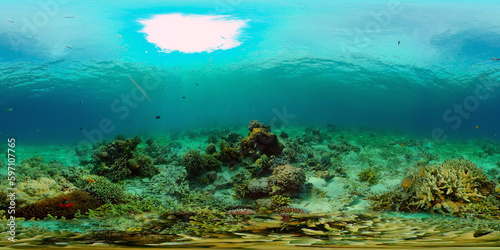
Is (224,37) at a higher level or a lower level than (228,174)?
higher

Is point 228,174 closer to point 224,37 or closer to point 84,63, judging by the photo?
point 224,37

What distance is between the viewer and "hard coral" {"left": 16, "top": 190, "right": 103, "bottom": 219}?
179 inches

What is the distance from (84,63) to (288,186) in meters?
30.4

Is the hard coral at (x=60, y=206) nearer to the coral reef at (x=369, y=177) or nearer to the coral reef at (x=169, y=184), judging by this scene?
the coral reef at (x=169, y=184)

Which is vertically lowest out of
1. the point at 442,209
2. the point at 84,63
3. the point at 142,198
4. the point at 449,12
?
the point at 442,209

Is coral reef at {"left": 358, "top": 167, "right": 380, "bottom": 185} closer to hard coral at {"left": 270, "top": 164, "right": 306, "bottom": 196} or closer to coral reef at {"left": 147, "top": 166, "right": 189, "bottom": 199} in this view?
hard coral at {"left": 270, "top": 164, "right": 306, "bottom": 196}

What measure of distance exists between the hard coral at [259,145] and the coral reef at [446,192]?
14.8 ft

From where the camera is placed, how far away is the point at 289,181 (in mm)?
7953

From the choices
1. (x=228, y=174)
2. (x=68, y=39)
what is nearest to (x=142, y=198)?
(x=228, y=174)

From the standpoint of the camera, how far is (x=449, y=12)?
2600cm

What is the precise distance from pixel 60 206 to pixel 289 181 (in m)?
5.77

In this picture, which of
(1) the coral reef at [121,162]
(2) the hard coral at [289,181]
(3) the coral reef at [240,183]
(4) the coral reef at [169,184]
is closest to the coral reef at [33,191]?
(4) the coral reef at [169,184]

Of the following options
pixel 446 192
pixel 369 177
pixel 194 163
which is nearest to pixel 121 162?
pixel 194 163

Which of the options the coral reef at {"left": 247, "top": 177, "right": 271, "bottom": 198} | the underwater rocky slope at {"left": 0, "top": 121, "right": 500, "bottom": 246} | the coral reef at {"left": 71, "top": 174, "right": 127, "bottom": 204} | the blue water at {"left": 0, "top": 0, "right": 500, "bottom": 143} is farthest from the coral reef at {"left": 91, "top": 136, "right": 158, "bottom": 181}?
the blue water at {"left": 0, "top": 0, "right": 500, "bottom": 143}
